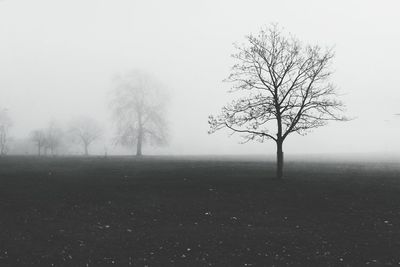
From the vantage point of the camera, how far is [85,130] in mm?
121188

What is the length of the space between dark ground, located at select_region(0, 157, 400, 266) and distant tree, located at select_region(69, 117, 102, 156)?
299ft

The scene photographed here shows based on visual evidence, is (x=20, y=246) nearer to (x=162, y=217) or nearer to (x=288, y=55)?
(x=162, y=217)

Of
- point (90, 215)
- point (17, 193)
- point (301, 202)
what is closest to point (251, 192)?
point (301, 202)

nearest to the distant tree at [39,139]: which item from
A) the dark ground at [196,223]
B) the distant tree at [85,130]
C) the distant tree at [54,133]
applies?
the distant tree at [54,133]

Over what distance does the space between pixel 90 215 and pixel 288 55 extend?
884 inches

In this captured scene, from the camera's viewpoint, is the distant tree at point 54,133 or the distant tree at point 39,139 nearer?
the distant tree at point 39,139

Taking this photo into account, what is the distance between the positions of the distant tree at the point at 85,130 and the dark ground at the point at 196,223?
91.2m

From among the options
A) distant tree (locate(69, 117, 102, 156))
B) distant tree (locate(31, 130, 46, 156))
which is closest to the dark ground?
distant tree (locate(31, 130, 46, 156))

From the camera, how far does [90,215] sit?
19.5 m

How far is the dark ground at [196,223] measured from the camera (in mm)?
13664

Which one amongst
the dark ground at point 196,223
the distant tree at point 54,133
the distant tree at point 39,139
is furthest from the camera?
the distant tree at point 54,133

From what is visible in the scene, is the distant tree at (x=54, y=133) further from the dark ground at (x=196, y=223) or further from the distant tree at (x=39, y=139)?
the dark ground at (x=196, y=223)

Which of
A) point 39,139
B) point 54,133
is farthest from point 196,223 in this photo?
point 54,133

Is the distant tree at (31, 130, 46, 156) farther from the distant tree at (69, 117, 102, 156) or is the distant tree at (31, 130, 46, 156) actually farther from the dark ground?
the dark ground
